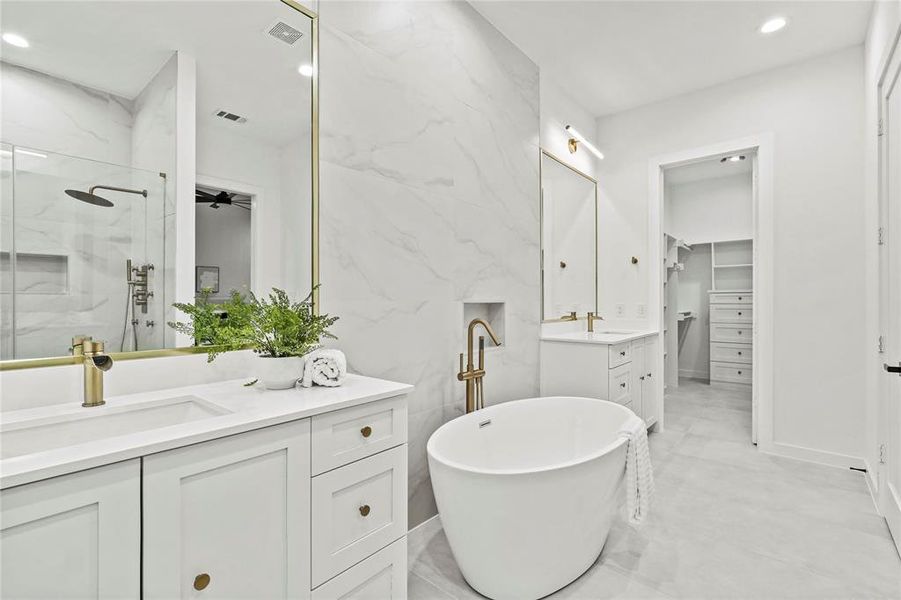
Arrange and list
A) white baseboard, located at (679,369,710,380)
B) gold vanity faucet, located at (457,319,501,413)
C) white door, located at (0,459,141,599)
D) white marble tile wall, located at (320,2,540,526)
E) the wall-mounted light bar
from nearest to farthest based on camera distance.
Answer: white door, located at (0,459,141,599)
white marble tile wall, located at (320,2,540,526)
gold vanity faucet, located at (457,319,501,413)
the wall-mounted light bar
white baseboard, located at (679,369,710,380)

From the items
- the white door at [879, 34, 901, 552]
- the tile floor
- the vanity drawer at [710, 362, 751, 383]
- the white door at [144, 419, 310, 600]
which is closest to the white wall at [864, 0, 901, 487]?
the white door at [879, 34, 901, 552]

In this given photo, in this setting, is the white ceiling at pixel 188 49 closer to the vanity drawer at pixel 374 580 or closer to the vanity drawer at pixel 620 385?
the vanity drawer at pixel 374 580

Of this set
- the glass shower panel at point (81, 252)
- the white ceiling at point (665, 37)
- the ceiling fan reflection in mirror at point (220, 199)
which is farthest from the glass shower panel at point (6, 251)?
the white ceiling at point (665, 37)

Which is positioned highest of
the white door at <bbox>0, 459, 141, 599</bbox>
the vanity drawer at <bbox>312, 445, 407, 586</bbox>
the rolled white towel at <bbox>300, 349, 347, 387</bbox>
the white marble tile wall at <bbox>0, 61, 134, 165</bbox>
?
the white marble tile wall at <bbox>0, 61, 134, 165</bbox>

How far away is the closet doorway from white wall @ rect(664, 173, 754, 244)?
0.03 ft

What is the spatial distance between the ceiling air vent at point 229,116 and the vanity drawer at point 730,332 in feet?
18.7

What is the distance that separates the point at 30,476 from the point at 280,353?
0.70 meters

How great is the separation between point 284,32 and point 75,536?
168 centimetres

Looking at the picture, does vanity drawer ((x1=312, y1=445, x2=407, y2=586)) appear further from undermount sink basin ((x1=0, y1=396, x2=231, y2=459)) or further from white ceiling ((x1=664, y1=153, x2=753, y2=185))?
white ceiling ((x1=664, y1=153, x2=753, y2=185))

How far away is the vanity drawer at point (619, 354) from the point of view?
293cm

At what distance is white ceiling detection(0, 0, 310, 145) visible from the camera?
116cm

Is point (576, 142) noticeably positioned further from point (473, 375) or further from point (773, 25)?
point (473, 375)

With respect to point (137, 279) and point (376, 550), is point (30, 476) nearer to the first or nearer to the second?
point (137, 279)

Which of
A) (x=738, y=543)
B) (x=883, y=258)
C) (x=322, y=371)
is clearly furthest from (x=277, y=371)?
(x=883, y=258)
